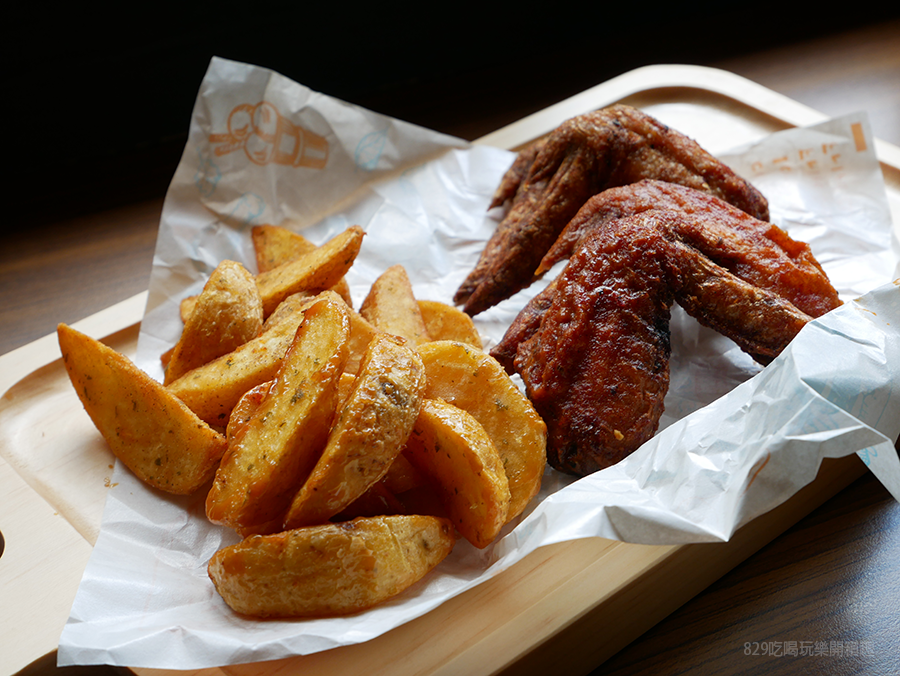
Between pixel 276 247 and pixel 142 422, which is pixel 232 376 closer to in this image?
pixel 142 422

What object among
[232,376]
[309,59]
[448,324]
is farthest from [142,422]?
[309,59]

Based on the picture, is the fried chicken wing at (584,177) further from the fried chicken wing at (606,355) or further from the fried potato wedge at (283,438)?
the fried potato wedge at (283,438)

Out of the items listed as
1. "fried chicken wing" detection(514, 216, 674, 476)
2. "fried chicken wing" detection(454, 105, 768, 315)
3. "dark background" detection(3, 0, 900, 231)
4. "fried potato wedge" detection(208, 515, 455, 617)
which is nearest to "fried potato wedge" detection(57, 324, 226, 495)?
"fried potato wedge" detection(208, 515, 455, 617)

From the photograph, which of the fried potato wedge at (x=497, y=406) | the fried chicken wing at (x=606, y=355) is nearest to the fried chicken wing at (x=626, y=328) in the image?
the fried chicken wing at (x=606, y=355)

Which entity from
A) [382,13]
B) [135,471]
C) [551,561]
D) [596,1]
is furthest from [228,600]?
[596,1]

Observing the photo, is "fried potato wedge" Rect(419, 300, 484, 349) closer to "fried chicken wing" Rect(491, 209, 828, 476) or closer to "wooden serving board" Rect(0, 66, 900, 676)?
"fried chicken wing" Rect(491, 209, 828, 476)

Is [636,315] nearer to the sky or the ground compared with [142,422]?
nearer to the sky
